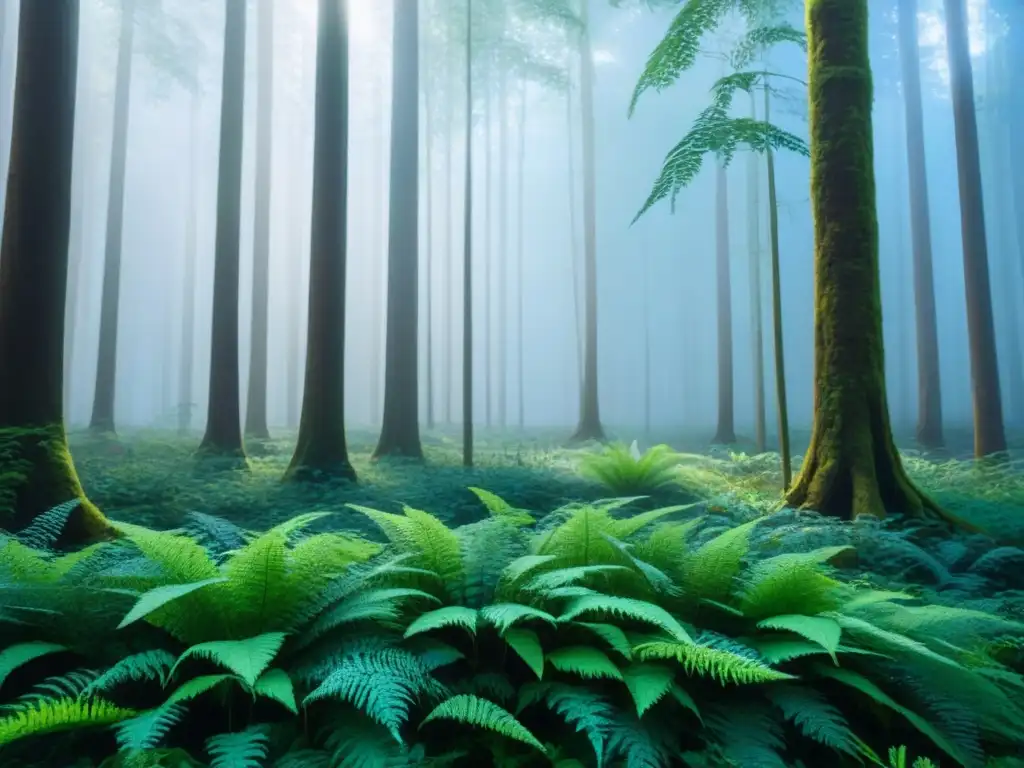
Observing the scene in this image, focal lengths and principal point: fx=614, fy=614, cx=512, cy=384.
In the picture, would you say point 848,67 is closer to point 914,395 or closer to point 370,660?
point 370,660

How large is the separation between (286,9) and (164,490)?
2006 cm

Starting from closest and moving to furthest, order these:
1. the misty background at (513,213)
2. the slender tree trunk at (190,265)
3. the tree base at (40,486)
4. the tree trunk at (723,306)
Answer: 1. the tree base at (40,486)
2. the tree trunk at (723,306)
3. the misty background at (513,213)
4. the slender tree trunk at (190,265)

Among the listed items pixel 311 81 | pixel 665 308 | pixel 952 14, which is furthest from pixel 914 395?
pixel 311 81

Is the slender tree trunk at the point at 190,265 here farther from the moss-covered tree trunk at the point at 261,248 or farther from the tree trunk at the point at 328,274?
the tree trunk at the point at 328,274

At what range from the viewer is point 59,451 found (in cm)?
508

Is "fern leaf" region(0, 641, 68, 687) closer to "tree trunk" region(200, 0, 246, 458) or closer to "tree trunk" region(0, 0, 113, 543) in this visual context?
"tree trunk" region(0, 0, 113, 543)

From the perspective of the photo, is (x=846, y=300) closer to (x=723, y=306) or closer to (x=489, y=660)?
(x=489, y=660)

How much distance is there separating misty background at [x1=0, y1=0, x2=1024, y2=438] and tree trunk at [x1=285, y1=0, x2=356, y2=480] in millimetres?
1092

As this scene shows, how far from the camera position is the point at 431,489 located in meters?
8.02

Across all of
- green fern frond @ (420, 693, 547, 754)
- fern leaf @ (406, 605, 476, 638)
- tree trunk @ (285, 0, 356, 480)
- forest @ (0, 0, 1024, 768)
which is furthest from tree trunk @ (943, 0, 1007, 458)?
green fern frond @ (420, 693, 547, 754)

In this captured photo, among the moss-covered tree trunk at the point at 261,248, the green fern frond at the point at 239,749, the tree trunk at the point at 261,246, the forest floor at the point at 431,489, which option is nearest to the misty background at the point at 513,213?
the tree trunk at the point at 261,246

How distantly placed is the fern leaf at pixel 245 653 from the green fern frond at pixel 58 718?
0.61 feet

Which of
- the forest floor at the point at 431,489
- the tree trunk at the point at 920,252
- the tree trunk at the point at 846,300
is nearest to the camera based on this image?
the tree trunk at the point at 846,300

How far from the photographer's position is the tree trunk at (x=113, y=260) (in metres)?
14.9
